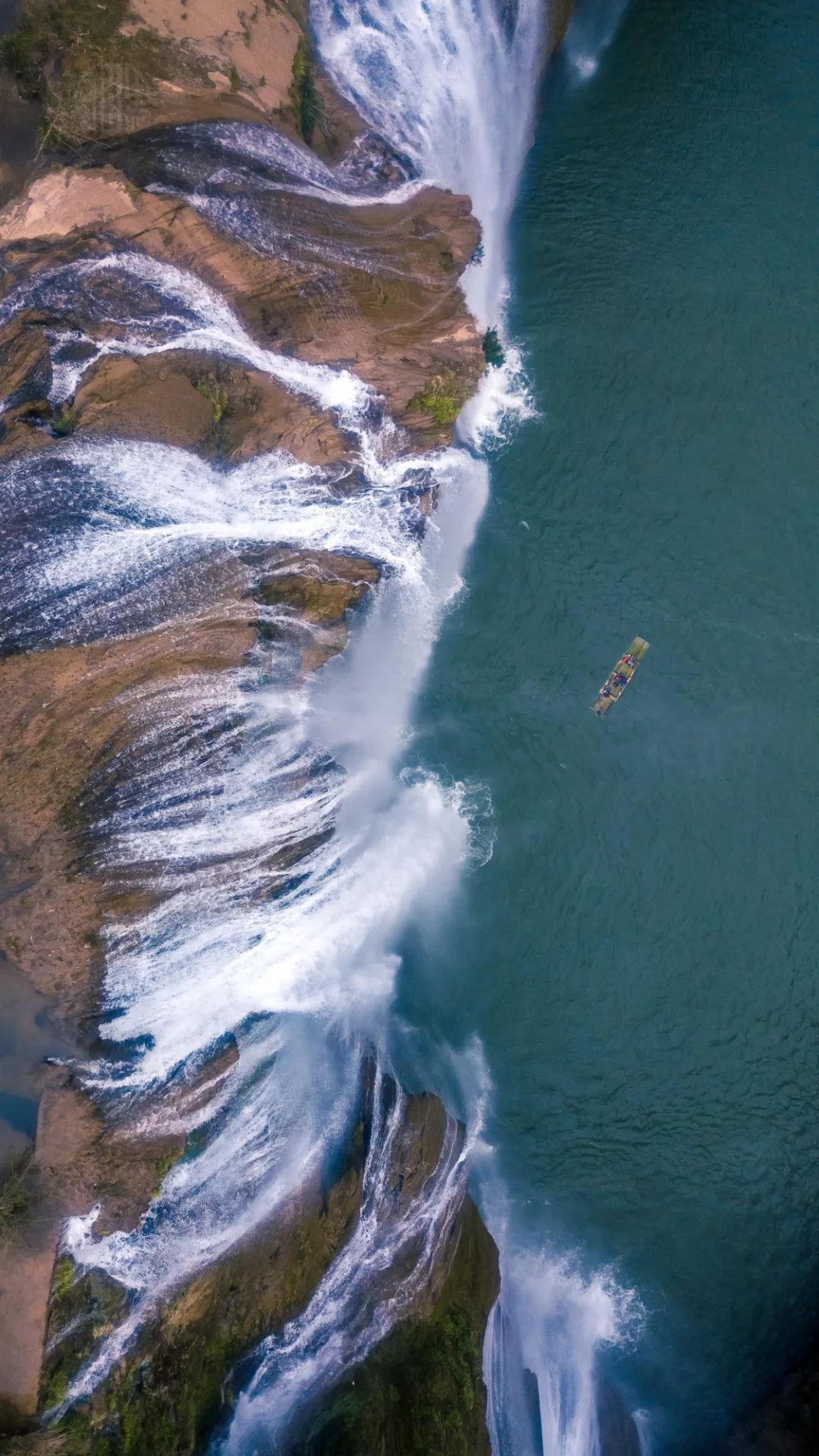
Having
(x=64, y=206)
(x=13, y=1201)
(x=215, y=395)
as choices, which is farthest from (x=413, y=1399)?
(x=64, y=206)

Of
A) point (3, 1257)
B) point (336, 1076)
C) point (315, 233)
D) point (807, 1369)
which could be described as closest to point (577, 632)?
point (315, 233)

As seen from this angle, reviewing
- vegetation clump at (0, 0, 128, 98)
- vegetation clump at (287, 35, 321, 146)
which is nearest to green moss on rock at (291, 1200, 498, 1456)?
vegetation clump at (287, 35, 321, 146)

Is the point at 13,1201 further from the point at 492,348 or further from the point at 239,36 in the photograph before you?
the point at 239,36

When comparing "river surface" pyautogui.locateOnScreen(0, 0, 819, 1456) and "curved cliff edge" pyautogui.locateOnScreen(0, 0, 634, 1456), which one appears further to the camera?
"river surface" pyautogui.locateOnScreen(0, 0, 819, 1456)

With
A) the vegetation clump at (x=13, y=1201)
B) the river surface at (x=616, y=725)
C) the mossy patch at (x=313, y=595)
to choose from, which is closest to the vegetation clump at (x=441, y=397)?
the river surface at (x=616, y=725)

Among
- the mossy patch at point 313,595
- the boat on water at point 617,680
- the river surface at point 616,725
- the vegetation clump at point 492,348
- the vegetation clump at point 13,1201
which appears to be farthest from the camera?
the boat on water at point 617,680

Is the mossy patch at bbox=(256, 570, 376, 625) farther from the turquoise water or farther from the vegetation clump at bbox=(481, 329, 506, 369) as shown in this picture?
the vegetation clump at bbox=(481, 329, 506, 369)

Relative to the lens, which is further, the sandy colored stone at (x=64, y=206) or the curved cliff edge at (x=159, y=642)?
the curved cliff edge at (x=159, y=642)

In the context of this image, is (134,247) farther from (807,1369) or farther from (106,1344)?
(807,1369)

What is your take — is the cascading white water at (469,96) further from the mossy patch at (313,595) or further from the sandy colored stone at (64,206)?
the mossy patch at (313,595)
